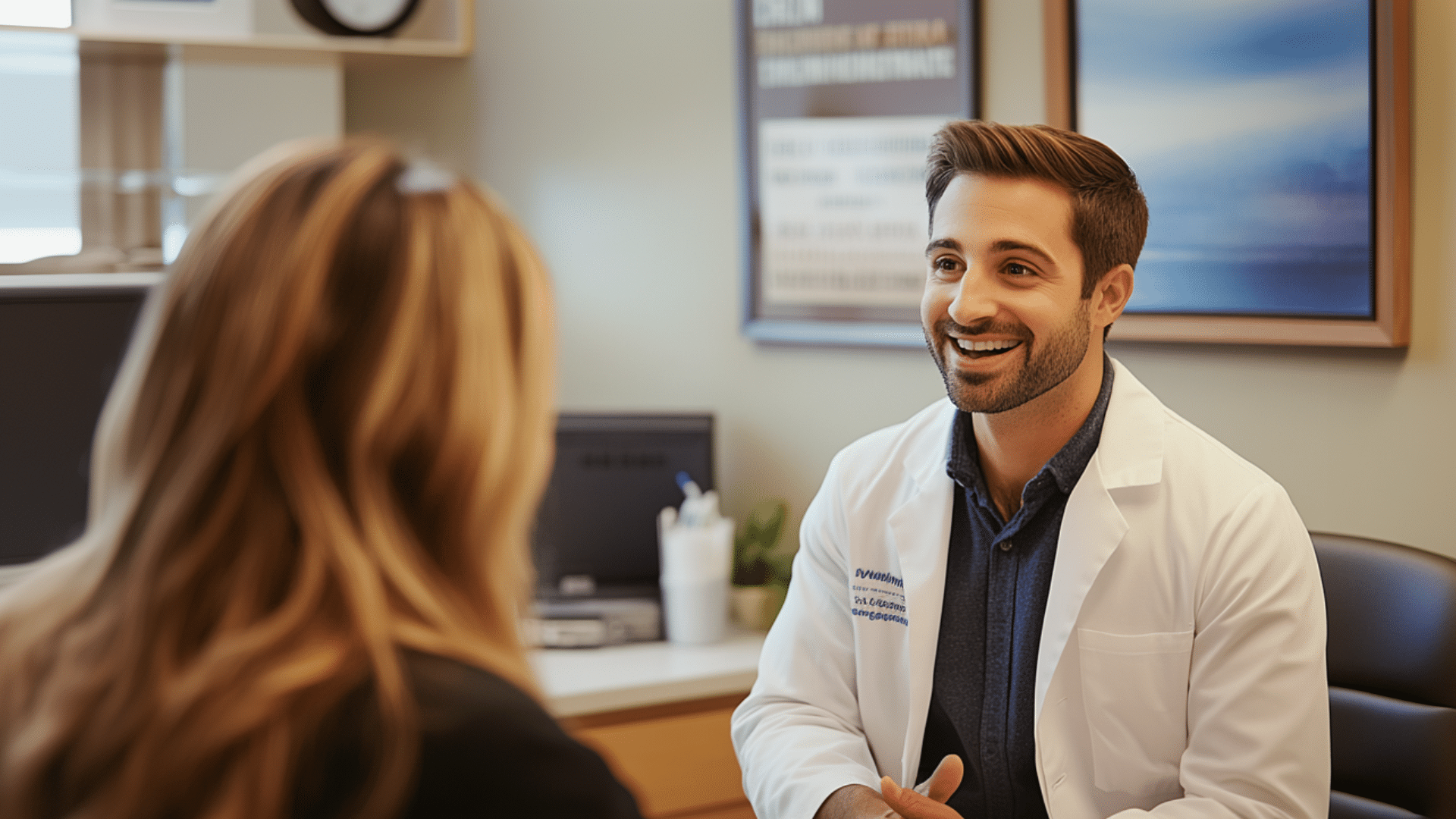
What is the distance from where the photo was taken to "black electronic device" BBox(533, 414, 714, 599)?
247cm

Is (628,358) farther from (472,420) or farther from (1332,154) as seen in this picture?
(472,420)

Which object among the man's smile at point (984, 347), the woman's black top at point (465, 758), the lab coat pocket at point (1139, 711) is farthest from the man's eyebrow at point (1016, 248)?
the woman's black top at point (465, 758)

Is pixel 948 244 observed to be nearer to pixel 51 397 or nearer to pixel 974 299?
pixel 974 299

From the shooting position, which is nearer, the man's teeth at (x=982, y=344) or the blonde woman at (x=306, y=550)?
the blonde woman at (x=306, y=550)

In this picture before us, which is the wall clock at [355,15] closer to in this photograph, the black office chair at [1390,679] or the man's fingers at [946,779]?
the man's fingers at [946,779]

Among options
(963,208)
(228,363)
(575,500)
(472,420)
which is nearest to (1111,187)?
(963,208)

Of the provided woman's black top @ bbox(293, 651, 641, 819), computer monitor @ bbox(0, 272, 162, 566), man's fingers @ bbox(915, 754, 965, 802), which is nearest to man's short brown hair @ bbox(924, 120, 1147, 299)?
man's fingers @ bbox(915, 754, 965, 802)

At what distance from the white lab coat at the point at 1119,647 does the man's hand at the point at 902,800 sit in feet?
0.10

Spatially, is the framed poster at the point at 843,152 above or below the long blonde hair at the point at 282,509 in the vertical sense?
above

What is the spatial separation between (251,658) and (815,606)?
1079 mm

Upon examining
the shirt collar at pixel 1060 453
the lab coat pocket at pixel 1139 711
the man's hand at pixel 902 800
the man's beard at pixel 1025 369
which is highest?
the man's beard at pixel 1025 369

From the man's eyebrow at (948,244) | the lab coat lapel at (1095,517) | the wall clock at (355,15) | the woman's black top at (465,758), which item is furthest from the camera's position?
the wall clock at (355,15)

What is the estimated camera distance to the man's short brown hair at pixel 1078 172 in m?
1.50

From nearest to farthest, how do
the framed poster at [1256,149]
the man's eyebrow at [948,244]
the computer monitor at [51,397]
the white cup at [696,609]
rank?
1. the man's eyebrow at [948,244]
2. the framed poster at [1256,149]
3. the computer monitor at [51,397]
4. the white cup at [696,609]
